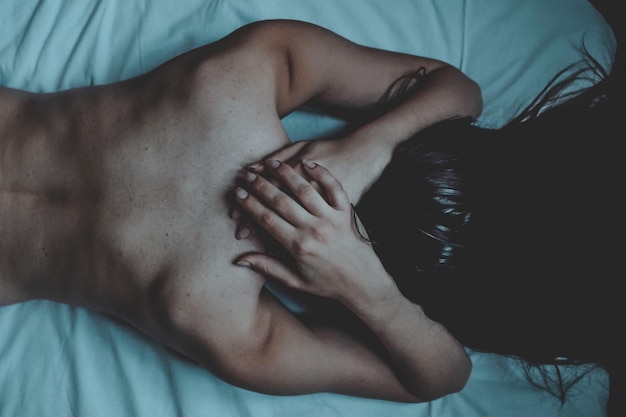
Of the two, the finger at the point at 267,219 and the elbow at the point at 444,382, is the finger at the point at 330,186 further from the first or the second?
the elbow at the point at 444,382

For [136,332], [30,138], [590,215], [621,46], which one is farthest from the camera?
[621,46]

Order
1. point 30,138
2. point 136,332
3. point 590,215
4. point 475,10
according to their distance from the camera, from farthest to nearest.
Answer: point 475,10, point 136,332, point 30,138, point 590,215

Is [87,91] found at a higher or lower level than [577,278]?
higher

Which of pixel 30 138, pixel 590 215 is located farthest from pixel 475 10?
pixel 30 138

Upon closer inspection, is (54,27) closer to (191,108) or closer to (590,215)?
(191,108)

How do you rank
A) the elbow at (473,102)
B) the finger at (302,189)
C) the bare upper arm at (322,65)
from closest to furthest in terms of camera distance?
the finger at (302,189)
the bare upper arm at (322,65)
the elbow at (473,102)

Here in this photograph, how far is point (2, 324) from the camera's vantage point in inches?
40.8

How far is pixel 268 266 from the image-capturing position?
793mm

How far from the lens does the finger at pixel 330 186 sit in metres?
0.77

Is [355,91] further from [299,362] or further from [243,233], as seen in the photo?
[299,362]

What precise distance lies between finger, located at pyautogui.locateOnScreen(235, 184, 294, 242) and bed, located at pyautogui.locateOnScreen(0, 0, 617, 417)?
31 centimetres

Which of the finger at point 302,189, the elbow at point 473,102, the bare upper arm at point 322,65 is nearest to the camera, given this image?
the finger at point 302,189

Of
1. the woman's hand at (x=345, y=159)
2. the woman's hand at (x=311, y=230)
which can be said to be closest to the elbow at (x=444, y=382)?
the woman's hand at (x=311, y=230)

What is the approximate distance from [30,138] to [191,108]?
30cm
